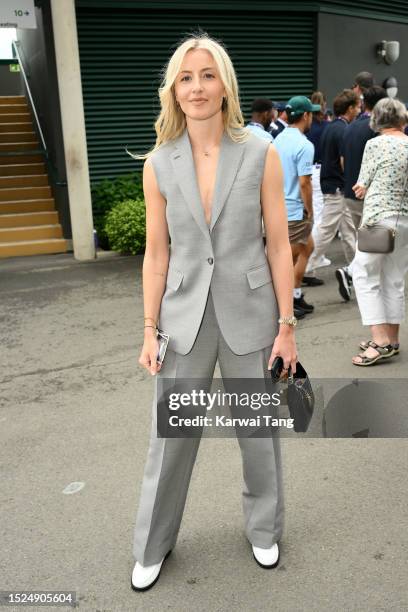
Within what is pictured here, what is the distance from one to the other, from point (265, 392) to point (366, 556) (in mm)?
905

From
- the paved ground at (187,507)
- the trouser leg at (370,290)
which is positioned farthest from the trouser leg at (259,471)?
the trouser leg at (370,290)

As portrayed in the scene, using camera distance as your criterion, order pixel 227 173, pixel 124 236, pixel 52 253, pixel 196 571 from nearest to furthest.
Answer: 1. pixel 227 173
2. pixel 196 571
3. pixel 124 236
4. pixel 52 253

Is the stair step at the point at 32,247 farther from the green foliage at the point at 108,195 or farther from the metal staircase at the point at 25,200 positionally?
the green foliage at the point at 108,195

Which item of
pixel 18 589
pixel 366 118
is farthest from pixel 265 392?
pixel 366 118

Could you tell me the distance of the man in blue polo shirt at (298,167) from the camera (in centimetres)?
569

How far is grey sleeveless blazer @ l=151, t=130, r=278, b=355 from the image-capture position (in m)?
2.30

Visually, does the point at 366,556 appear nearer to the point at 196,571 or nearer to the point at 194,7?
the point at 196,571

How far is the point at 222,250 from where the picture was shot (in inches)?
91.9

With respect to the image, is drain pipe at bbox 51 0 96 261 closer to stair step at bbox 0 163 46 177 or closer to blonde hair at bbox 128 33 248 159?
stair step at bbox 0 163 46 177

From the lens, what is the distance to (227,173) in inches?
90.4

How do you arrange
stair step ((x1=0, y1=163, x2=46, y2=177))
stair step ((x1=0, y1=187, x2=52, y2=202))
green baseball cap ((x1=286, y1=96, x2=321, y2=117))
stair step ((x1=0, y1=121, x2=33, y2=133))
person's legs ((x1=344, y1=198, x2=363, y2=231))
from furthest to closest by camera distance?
stair step ((x1=0, y1=121, x2=33, y2=133))
stair step ((x1=0, y1=163, x2=46, y2=177))
stair step ((x1=0, y1=187, x2=52, y2=202))
person's legs ((x1=344, y1=198, x2=363, y2=231))
green baseball cap ((x1=286, y1=96, x2=321, y2=117))

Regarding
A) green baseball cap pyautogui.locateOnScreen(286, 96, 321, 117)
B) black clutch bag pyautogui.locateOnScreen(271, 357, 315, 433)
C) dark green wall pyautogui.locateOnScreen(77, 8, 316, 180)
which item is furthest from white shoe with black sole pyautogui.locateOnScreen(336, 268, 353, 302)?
dark green wall pyautogui.locateOnScreen(77, 8, 316, 180)

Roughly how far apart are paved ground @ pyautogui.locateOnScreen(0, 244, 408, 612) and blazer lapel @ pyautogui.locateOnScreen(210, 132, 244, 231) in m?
1.48

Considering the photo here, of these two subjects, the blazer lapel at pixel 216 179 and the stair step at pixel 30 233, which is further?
the stair step at pixel 30 233
